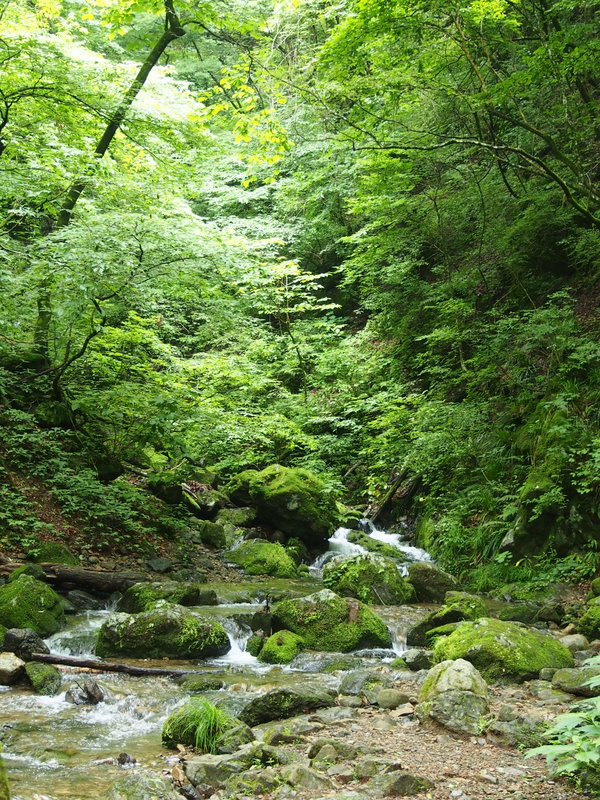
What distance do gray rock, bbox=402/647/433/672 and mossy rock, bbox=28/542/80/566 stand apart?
503 cm

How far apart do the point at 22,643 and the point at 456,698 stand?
4215mm

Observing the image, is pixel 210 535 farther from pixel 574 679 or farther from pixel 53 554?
pixel 574 679

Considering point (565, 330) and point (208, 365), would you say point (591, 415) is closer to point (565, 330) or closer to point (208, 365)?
point (565, 330)

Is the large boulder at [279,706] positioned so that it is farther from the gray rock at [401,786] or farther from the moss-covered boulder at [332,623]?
the moss-covered boulder at [332,623]

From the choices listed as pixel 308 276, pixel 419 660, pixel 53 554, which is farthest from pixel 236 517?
pixel 419 660

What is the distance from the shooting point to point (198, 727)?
4.30 meters

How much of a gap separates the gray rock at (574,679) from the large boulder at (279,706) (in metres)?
1.90

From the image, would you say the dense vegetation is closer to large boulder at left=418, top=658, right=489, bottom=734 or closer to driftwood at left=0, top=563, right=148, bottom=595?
driftwood at left=0, top=563, right=148, bottom=595

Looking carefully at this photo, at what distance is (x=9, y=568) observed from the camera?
7699mm

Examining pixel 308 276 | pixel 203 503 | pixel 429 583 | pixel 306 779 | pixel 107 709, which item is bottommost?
pixel 107 709

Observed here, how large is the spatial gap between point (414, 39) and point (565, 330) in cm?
510

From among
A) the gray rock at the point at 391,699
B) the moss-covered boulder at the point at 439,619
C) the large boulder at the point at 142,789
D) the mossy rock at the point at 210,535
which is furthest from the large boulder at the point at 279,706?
the mossy rock at the point at 210,535

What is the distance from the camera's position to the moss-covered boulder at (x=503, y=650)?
532 centimetres

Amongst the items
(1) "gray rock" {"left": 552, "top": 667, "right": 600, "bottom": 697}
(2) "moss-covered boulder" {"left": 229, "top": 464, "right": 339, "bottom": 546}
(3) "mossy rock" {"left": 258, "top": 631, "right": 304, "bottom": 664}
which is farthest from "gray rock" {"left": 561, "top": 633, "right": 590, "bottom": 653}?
(2) "moss-covered boulder" {"left": 229, "top": 464, "right": 339, "bottom": 546}
